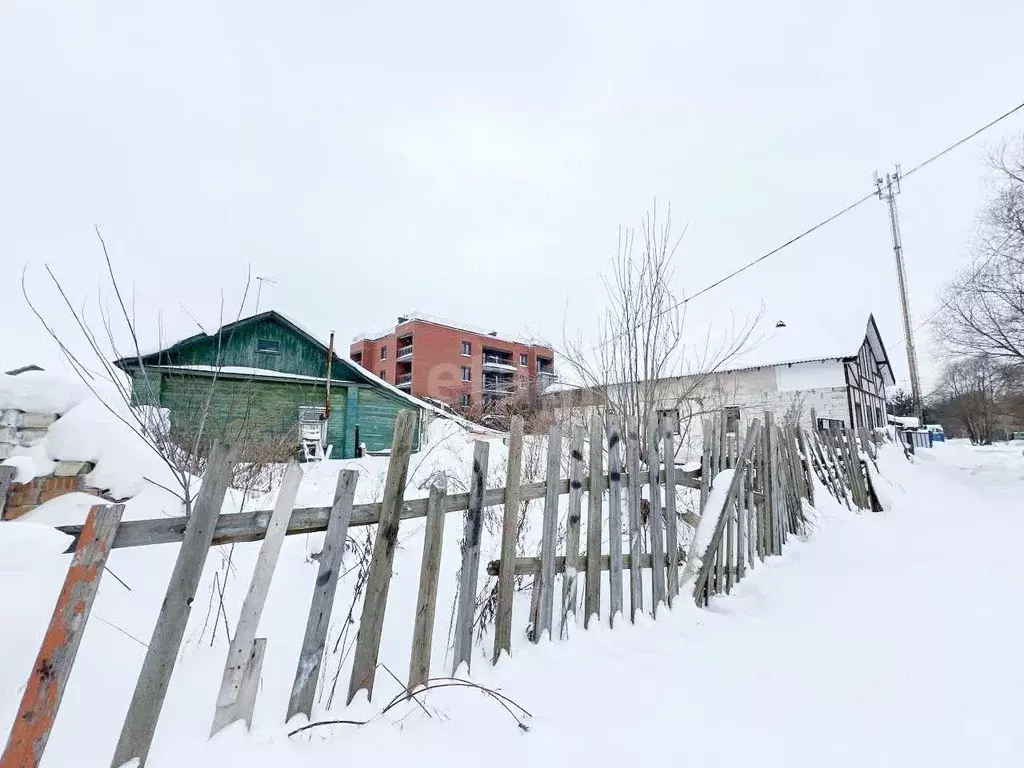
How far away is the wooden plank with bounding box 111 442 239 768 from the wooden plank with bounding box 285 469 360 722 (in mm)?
398

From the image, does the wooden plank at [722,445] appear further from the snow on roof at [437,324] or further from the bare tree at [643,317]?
the snow on roof at [437,324]

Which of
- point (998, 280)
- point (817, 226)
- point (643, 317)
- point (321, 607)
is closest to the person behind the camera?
point (321, 607)

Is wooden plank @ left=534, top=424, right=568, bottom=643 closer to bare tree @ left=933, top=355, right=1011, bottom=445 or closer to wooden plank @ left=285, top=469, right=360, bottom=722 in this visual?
wooden plank @ left=285, top=469, right=360, bottom=722

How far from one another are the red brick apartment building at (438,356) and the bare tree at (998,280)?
25.0m

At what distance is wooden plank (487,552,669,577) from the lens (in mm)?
2504

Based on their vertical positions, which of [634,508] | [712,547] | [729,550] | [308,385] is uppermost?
[308,385]

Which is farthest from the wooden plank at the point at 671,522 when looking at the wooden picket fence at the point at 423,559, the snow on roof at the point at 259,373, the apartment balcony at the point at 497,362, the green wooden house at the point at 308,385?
the apartment balcony at the point at 497,362

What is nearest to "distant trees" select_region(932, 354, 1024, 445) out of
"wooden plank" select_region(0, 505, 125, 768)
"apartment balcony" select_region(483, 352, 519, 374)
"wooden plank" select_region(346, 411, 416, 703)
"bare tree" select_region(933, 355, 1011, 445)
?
"bare tree" select_region(933, 355, 1011, 445)

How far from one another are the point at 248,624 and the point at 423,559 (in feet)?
2.31

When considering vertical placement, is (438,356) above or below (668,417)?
above

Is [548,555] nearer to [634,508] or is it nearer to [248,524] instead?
[634,508]

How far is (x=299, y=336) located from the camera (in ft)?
54.1

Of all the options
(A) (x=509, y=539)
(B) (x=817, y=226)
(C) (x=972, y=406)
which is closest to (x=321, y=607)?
(A) (x=509, y=539)

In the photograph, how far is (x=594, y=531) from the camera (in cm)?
277
